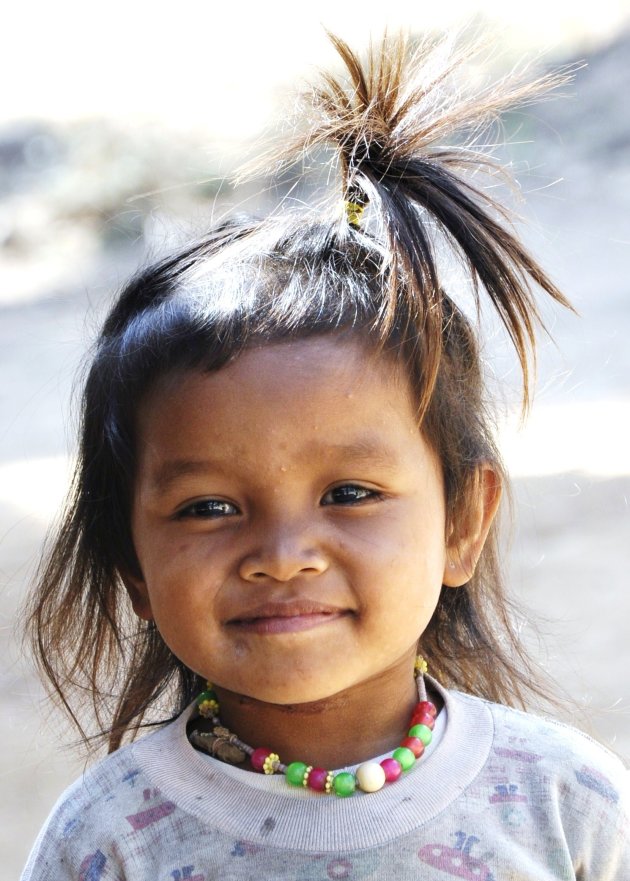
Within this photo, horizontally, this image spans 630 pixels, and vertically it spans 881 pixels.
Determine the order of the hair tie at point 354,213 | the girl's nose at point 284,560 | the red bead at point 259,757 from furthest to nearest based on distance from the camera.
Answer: the hair tie at point 354,213 < the red bead at point 259,757 < the girl's nose at point 284,560

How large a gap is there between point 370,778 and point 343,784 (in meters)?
0.03

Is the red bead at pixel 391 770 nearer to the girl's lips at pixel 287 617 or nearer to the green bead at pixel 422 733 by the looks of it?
the green bead at pixel 422 733

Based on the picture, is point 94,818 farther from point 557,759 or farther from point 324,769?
point 557,759

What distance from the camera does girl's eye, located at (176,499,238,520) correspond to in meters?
1.32

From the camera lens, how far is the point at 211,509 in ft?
4.35

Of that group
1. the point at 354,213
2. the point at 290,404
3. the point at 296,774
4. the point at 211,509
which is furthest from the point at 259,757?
the point at 354,213

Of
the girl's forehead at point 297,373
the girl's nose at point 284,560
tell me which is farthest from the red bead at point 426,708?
the girl's forehead at point 297,373

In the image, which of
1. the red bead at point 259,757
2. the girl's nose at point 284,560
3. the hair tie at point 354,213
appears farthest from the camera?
the hair tie at point 354,213

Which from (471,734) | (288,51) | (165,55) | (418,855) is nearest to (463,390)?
(471,734)

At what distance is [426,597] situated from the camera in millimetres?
1345

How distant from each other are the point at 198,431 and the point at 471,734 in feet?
1.44

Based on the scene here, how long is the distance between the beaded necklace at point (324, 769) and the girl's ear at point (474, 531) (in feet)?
0.37

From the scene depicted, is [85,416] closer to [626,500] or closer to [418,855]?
[418,855]

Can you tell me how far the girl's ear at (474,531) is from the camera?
1.48 meters
